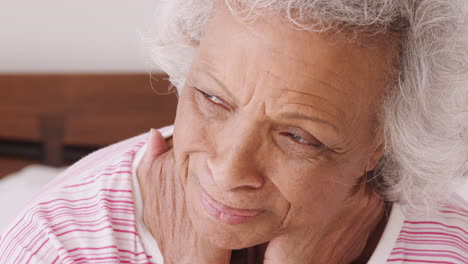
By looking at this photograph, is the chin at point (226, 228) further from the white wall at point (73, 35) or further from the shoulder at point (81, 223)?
the white wall at point (73, 35)

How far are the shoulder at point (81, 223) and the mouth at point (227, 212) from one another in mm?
259

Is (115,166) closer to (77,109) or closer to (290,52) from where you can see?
(290,52)

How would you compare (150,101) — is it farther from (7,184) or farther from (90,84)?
(7,184)

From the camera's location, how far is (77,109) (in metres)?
2.70

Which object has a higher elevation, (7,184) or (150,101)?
(150,101)

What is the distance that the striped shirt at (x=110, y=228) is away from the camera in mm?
1145

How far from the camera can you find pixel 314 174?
101 centimetres

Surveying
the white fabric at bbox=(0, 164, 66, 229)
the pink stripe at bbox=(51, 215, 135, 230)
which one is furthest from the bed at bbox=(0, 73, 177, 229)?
the pink stripe at bbox=(51, 215, 135, 230)

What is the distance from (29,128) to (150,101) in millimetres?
644

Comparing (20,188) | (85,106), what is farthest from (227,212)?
(85,106)

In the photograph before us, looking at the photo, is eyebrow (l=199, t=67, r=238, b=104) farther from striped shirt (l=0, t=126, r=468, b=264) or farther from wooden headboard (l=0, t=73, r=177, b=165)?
wooden headboard (l=0, t=73, r=177, b=165)

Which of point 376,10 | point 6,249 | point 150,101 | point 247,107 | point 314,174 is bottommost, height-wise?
point 150,101

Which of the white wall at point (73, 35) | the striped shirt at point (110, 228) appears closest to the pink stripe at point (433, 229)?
the striped shirt at point (110, 228)

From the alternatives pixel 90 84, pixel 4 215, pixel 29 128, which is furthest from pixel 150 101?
pixel 4 215
